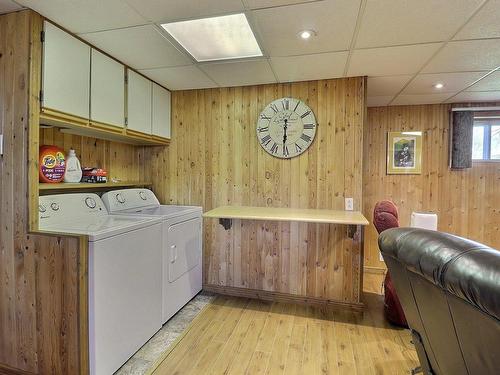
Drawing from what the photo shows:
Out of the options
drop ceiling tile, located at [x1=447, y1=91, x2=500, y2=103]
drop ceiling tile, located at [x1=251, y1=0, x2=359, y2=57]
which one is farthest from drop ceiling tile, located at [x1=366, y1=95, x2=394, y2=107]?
drop ceiling tile, located at [x1=251, y1=0, x2=359, y2=57]

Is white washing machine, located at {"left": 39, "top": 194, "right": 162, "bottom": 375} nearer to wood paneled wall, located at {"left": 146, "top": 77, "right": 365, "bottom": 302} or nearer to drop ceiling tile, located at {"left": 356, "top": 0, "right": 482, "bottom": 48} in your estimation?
wood paneled wall, located at {"left": 146, "top": 77, "right": 365, "bottom": 302}

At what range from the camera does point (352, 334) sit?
240 centimetres

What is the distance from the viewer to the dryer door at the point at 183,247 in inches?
100

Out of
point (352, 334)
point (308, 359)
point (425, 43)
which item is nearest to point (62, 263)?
point (308, 359)

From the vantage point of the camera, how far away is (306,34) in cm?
192

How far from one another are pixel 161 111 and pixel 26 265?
1.90 m

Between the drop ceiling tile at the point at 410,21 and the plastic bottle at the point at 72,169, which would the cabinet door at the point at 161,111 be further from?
the drop ceiling tile at the point at 410,21

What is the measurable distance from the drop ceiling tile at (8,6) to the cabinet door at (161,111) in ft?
4.30

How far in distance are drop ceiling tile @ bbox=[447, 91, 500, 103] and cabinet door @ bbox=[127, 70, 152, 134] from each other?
341 cm

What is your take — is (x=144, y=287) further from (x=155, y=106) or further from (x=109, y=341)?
(x=155, y=106)

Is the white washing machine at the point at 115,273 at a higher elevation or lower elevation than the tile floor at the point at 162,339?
higher

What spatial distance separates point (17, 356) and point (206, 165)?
2.14m

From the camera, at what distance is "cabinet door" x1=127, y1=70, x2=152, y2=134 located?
262 centimetres

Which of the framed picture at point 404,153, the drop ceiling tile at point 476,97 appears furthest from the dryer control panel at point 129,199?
the drop ceiling tile at point 476,97
